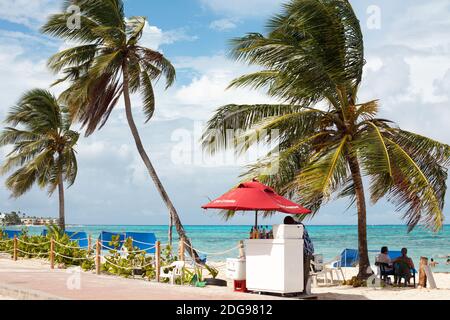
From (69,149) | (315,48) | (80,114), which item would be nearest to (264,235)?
(315,48)

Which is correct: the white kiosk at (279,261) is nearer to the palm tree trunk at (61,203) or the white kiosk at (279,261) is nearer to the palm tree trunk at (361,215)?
the palm tree trunk at (361,215)

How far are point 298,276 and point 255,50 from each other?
695 centimetres

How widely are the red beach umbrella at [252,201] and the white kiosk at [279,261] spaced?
555mm

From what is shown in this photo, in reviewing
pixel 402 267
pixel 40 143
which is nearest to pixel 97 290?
pixel 402 267

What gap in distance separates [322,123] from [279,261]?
5.84m

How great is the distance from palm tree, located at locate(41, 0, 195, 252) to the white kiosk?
9.10 meters

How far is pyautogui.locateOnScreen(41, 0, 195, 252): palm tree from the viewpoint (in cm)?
2180

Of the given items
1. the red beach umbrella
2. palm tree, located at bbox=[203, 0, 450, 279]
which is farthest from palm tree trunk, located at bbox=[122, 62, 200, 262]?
the red beach umbrella

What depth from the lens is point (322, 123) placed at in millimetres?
16656

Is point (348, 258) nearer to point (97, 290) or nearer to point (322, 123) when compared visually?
point (322, 123)

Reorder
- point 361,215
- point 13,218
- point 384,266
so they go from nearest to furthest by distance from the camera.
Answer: point 384,266 → point 361,215 → point 13,218

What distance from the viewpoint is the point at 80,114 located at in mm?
22828

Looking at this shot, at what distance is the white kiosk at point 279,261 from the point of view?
1192cm
